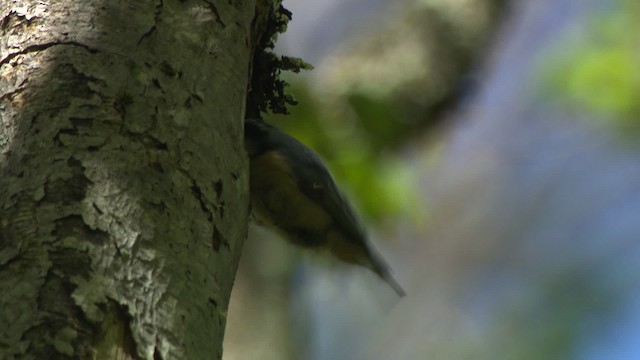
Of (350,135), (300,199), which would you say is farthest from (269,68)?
(350,135)

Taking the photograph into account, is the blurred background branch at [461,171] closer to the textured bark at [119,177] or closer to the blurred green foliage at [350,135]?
the blurred green foliage at [350,135]

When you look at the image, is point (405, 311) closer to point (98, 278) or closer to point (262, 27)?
point (262, 27)

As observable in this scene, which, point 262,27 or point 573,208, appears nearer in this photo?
point 262,27

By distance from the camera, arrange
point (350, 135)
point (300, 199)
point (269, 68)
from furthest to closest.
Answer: point (350, 135)
point (269, 68)
point (300, 199)

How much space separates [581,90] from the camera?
476cm

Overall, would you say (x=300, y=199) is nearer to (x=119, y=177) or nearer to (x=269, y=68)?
(x=269, y=68)

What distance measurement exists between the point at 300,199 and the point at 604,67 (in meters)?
2.97

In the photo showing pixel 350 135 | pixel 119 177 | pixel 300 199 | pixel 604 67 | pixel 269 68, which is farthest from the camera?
pixel 604 67

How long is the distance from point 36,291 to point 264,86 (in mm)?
921

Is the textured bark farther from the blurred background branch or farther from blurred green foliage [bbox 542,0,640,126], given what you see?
blurred green foliage [bbox 542,0,640,126]

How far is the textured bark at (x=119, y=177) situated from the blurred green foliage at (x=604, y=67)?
3.20 m

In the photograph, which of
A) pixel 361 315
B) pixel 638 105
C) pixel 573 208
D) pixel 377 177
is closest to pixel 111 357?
pixel 377 177

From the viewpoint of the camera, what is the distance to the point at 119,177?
1.42 meters

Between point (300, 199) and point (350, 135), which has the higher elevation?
point (300, 199)
